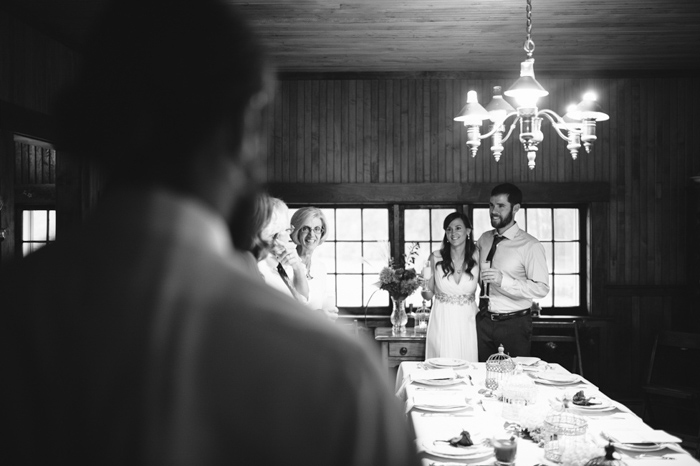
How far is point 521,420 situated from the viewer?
2.55 m

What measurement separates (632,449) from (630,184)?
4426mm

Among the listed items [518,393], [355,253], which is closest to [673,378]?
[355,253]

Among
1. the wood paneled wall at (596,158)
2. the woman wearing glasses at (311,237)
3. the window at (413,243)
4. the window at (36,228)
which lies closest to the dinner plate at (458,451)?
the woman wearing glasses at (311,237)

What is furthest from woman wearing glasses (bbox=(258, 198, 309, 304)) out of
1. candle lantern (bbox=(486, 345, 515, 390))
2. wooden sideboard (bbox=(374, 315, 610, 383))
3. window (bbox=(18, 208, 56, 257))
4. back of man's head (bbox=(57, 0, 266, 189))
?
window (bbox=(18, 208, 56, 257))

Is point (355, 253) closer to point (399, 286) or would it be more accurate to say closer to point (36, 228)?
point (399, 286)

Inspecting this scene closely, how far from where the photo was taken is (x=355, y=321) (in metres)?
5.83

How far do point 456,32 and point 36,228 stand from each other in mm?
5997

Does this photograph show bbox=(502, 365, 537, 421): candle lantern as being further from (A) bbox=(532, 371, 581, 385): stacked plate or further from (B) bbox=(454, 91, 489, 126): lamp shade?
(B) bbox=(454, 91, 489, 126): lamp shade

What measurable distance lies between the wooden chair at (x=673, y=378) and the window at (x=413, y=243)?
87 centimetres

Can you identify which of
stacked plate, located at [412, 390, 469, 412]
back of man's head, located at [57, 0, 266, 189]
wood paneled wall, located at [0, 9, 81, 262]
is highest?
wood paneled wall, located at [0, 9, 81, 262]

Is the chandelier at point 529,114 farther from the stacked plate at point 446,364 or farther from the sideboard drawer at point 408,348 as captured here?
the sideboard drawer at point 408,348

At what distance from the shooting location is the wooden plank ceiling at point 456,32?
14.2ft

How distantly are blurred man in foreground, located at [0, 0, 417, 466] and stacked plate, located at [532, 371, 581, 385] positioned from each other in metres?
3.19

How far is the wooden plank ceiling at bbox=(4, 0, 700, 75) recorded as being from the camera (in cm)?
434
